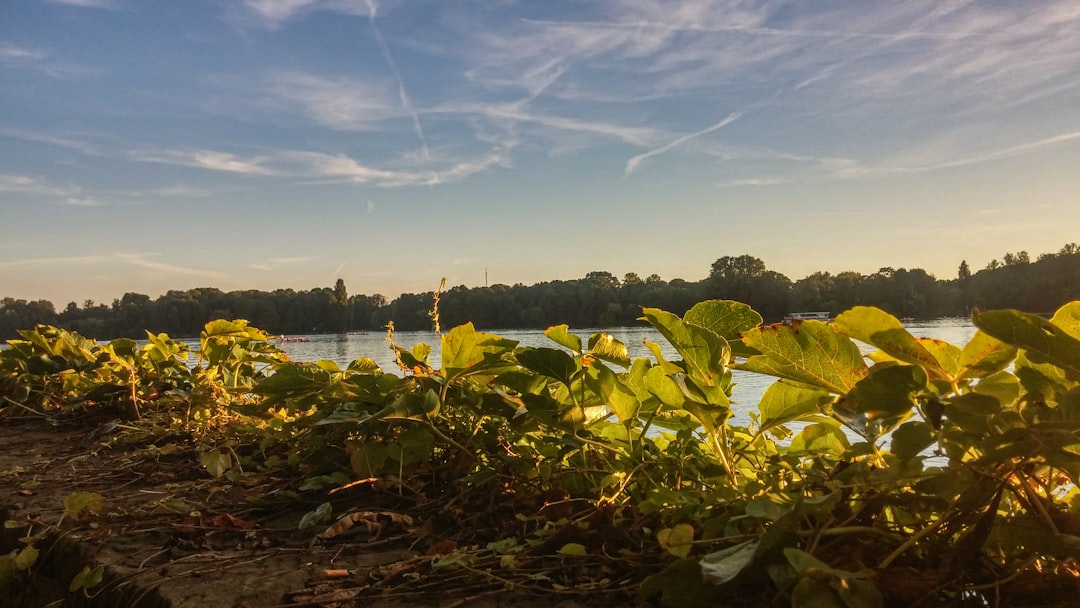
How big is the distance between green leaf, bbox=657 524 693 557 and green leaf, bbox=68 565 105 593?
963 mm

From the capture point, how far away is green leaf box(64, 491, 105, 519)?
4.44 ft

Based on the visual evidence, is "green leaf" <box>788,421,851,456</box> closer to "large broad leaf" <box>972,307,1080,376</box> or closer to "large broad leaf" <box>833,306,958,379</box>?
"large broad leaf" <box>833,306,958,379</box>

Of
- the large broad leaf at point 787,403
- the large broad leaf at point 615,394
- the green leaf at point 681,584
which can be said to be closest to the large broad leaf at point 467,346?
the large broad leaf at point 615,394

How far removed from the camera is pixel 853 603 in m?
0.68

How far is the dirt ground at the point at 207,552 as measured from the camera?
932mm

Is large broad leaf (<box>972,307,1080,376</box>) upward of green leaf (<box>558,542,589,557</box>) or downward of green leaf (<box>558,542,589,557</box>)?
upward

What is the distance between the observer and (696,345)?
3.41ft

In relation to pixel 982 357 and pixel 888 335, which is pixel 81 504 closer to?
pixel 888 335

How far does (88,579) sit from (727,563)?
1.08m

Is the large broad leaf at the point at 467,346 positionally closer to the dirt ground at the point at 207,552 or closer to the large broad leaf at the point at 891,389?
the dirt ground at the point at 207,552

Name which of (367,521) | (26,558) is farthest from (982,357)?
(26,558)

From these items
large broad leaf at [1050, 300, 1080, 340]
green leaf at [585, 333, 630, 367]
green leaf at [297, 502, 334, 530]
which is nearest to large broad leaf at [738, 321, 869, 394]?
large broad leaf at [1050, 300, 1080, 340]

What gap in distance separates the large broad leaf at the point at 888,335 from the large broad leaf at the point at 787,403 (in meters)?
0.16

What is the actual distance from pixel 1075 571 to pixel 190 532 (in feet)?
4.74
